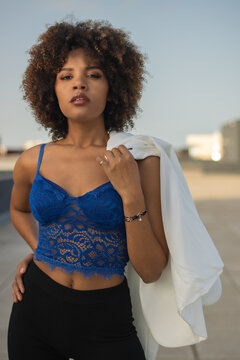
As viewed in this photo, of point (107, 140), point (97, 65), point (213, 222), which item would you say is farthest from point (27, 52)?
point (213, 222)

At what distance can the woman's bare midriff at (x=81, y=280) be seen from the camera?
168 centimetres

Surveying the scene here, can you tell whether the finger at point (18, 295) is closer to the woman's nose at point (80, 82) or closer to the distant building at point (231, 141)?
the woman's nose at point (80, 82)

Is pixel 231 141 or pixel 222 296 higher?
pixel 222 296

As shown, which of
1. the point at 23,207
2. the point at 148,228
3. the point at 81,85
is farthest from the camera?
the point at 23,207

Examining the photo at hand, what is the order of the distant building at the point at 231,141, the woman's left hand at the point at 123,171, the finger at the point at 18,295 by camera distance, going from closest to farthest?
the woman's left hand at the point at 123,171
the finger at the point at 18,295
the distant building at the point at 231,141

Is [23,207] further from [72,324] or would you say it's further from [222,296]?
[222,296]

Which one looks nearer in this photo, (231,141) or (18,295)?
(18,295)

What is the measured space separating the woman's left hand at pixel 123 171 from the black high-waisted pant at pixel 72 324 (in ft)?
1.26

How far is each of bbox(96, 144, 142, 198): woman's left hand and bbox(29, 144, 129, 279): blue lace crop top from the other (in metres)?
0.09

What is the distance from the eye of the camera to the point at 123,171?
5.20ft

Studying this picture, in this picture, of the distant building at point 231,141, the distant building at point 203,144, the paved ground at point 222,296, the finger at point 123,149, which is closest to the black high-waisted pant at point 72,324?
the finger at point 123,149

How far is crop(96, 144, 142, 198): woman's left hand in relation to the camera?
156 centimetres

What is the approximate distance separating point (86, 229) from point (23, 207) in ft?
1.68

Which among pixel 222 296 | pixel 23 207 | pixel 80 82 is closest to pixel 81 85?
pixel 80 82
